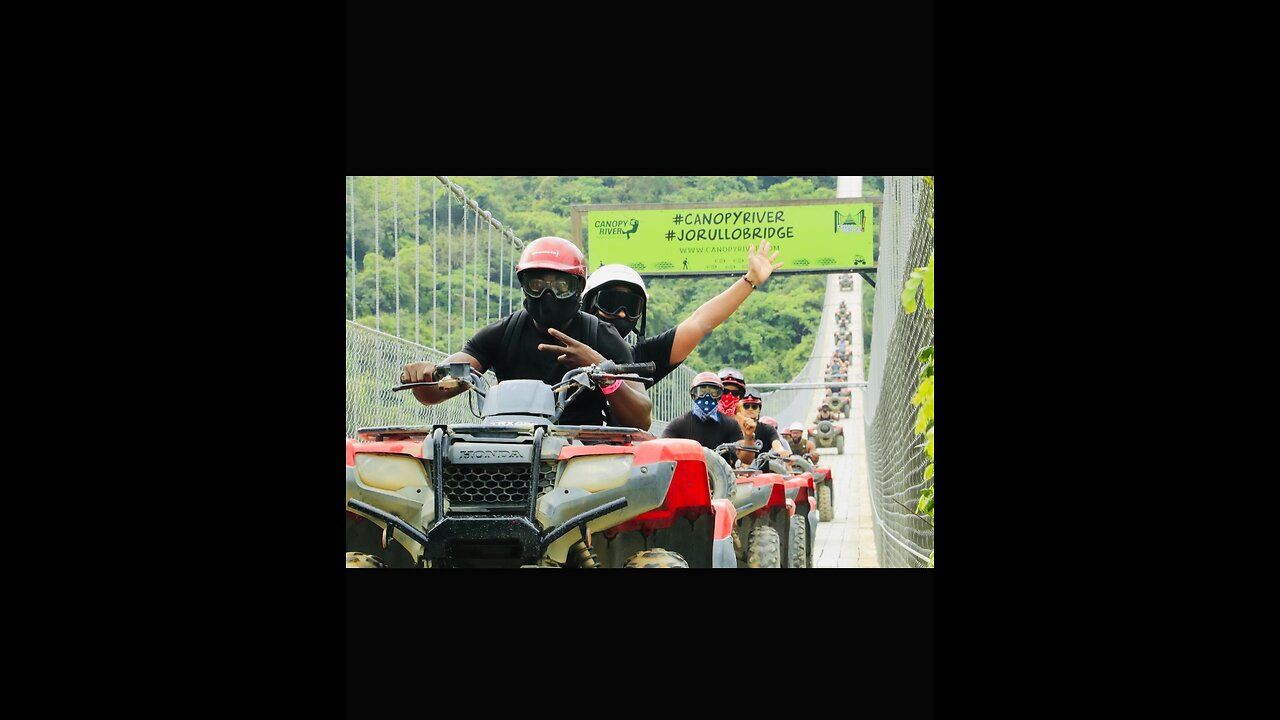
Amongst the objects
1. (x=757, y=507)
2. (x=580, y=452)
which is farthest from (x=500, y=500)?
(x=757, y=507)

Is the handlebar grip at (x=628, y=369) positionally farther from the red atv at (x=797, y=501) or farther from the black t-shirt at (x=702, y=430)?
the black t-shirt at (x=702, y=430)

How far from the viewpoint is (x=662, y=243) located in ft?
32.2

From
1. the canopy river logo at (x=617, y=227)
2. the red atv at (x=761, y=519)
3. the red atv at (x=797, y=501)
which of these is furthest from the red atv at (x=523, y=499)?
the canopy river logo at (x=617, y=227)

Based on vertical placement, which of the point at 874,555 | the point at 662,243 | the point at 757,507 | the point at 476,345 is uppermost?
the point at 662,243

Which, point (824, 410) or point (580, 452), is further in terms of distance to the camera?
point (824, 410)

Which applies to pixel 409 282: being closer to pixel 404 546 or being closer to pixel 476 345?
pixel 476 345

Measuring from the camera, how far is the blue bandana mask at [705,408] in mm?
7848

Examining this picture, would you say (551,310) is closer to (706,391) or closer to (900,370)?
(706,391)

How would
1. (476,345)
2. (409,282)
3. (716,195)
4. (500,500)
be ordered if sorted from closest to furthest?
1. (500,500)
2. (476,345)
3. (716,195)
4. (409,282)

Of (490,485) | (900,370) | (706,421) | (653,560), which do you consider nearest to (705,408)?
(706,421)

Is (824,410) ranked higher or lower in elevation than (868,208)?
lower

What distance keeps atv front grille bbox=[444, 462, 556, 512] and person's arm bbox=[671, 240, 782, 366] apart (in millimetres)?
2366

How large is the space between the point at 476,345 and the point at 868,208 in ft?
16.0

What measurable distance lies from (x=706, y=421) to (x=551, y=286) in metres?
1.94
